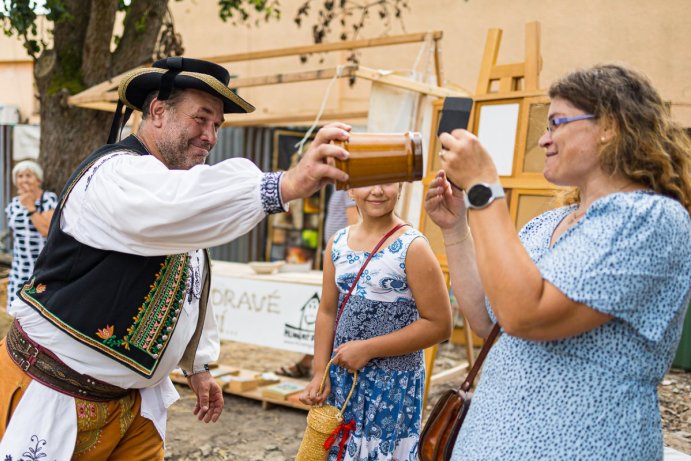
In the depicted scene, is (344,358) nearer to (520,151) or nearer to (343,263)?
(343,263)

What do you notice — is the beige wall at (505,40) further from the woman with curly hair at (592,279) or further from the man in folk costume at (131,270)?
the man in folk costume at (131,270)

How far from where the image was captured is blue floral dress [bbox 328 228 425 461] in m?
2.42

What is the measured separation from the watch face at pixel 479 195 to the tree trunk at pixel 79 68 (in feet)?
16.4

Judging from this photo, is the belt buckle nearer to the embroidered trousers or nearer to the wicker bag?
the embroidered trousers

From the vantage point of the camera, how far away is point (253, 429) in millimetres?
4617

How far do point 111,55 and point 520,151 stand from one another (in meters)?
3.76

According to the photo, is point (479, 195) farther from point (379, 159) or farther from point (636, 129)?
point (636, 129)

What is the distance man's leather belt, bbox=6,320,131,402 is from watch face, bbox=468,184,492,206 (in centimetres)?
122

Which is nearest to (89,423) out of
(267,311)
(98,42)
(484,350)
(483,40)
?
(484,350)

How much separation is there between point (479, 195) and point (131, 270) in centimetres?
99

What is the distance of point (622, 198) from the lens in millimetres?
1358

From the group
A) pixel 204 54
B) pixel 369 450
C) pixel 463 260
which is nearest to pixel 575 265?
pixel 463 260

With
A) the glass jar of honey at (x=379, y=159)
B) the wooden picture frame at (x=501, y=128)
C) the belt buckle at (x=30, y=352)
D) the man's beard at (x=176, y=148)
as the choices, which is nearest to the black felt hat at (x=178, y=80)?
the man's beard at (x=176, y=148)

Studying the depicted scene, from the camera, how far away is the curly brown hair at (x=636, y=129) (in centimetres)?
141
